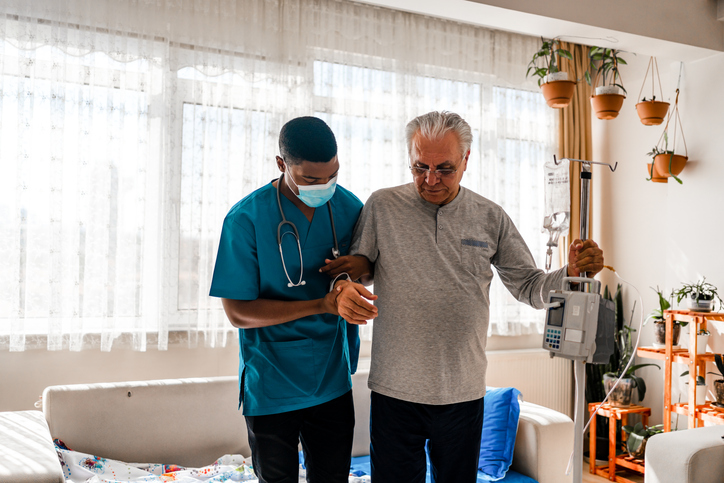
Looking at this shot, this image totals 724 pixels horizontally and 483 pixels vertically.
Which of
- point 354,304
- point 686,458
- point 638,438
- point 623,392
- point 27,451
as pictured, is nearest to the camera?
point 354,304

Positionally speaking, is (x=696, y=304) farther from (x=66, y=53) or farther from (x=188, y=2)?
(x=66, y=53)

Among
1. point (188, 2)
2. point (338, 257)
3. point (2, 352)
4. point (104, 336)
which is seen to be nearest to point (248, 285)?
point (338, 257)

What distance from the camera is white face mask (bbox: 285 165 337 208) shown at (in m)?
1.50

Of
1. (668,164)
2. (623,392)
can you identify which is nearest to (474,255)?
(668,164)

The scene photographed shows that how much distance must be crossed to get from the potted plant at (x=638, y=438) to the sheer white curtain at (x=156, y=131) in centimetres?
209

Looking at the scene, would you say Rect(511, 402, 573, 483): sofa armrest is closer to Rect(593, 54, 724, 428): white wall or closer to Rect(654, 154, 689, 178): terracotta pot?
Rect(593, 54, 724, 428): white wall

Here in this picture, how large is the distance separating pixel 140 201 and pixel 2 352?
0.97 m

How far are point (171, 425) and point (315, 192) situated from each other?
154cm

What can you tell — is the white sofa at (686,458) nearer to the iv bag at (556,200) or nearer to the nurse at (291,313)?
the iv bag at (556,200)

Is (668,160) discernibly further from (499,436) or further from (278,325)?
(278,325)

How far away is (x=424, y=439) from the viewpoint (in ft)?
5.16

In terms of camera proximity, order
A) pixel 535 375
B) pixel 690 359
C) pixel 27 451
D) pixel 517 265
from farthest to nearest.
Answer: pixel 535 375
pixel 690 359
pixel 27 451
pixel 517 265

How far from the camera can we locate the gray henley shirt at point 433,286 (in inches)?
60.1

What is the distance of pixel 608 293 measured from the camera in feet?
13.8
